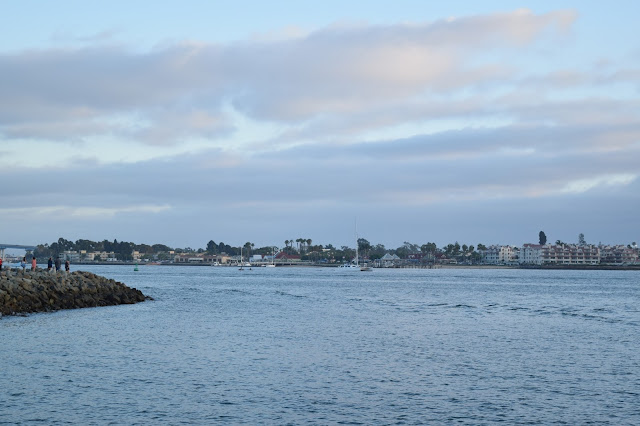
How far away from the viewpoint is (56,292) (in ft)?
171

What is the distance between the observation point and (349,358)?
1148 inches

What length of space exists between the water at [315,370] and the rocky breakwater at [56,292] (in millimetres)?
3249

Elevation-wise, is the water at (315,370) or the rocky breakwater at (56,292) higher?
the rocky breakwater at (56,292)

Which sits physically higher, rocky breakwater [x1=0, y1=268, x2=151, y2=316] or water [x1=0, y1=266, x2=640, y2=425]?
rocky breakwater [x1=0, y1=268, x2=151, y2=316]

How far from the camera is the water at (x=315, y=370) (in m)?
19.6

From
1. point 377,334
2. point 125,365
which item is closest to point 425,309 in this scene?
point 377,334

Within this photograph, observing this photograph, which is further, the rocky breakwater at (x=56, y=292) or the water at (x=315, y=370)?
the rocky breakwater at (x=56, y=292)

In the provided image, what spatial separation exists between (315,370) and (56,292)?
3232 centimetres

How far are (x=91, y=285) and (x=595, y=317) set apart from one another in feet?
130

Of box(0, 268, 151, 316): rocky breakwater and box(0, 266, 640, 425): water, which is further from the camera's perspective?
box(0, 268, 151, 316): rocky breakwater

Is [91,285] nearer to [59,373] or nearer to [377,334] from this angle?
[377,334]

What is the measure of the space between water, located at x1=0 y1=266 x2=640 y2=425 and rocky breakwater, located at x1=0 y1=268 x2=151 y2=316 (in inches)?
128

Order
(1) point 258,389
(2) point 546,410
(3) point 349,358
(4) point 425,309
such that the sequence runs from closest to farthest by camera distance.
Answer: (2) point 546,410
(1) point 258,389
(3) point 349,358
(4) point 425,309

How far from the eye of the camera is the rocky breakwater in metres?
46.5
